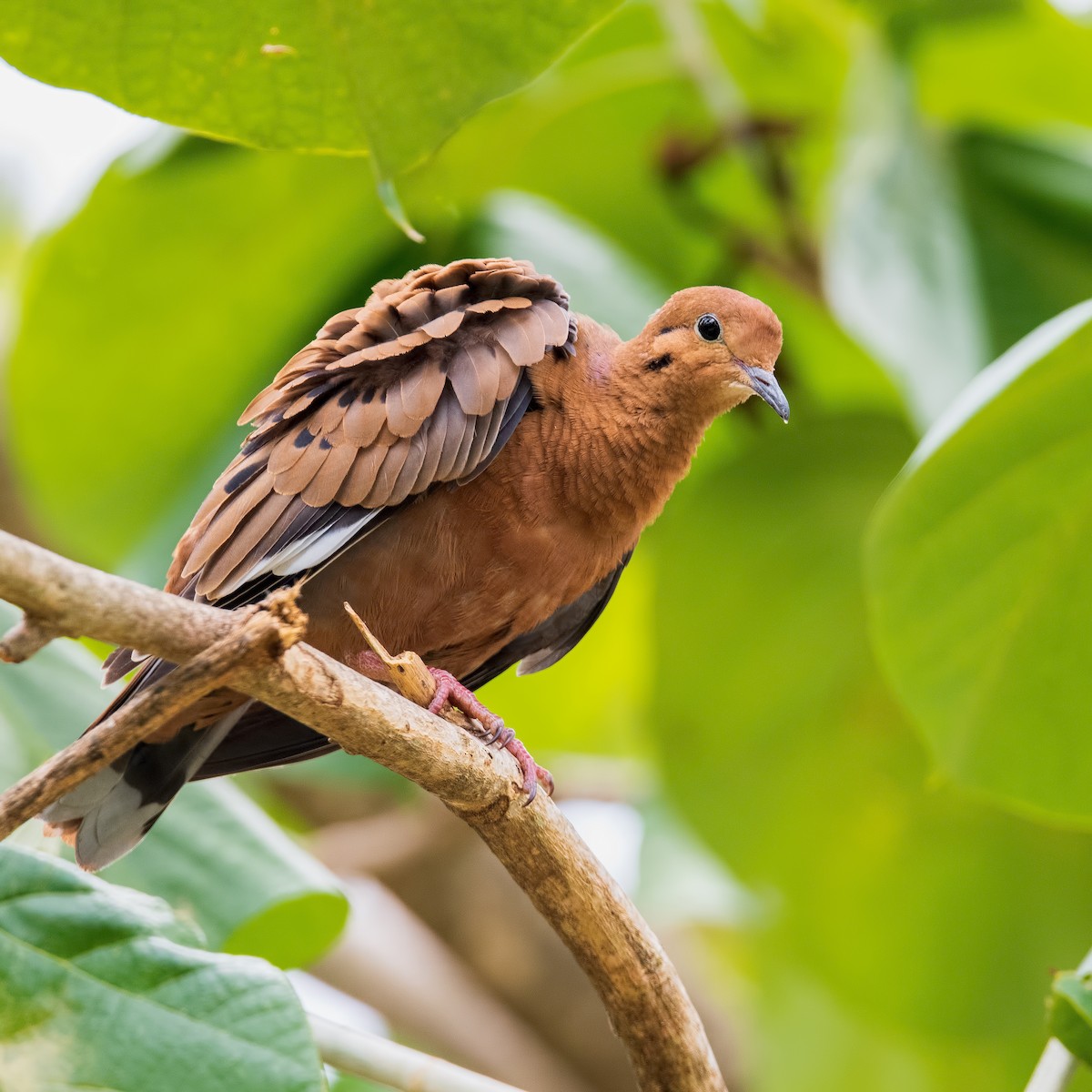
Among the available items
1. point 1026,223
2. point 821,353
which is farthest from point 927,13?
point 821,353

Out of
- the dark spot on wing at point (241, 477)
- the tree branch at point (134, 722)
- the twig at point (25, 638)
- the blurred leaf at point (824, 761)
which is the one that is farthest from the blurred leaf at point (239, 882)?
the blurred leaf at point (824, 761)

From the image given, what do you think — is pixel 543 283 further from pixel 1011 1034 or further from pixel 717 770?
pixel 1011 1034

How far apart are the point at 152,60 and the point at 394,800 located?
296 centimetres

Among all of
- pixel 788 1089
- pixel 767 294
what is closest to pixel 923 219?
pixel 767 294

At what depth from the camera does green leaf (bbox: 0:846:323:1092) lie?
1372 millimetres

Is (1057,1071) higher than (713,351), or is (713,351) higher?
(713,351)

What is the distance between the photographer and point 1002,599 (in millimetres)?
2094

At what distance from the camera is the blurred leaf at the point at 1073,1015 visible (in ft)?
5.06

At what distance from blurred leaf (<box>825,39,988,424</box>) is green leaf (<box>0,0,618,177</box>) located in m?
1.14

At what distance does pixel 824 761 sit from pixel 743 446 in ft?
2.30

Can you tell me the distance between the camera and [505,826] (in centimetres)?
163

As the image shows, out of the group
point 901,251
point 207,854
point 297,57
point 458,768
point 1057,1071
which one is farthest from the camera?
point 901,251

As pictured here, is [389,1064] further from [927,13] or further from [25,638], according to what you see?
[927,13]

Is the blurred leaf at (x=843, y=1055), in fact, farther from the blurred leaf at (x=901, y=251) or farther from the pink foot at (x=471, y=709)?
the pink foot at (x=471, y=709)
